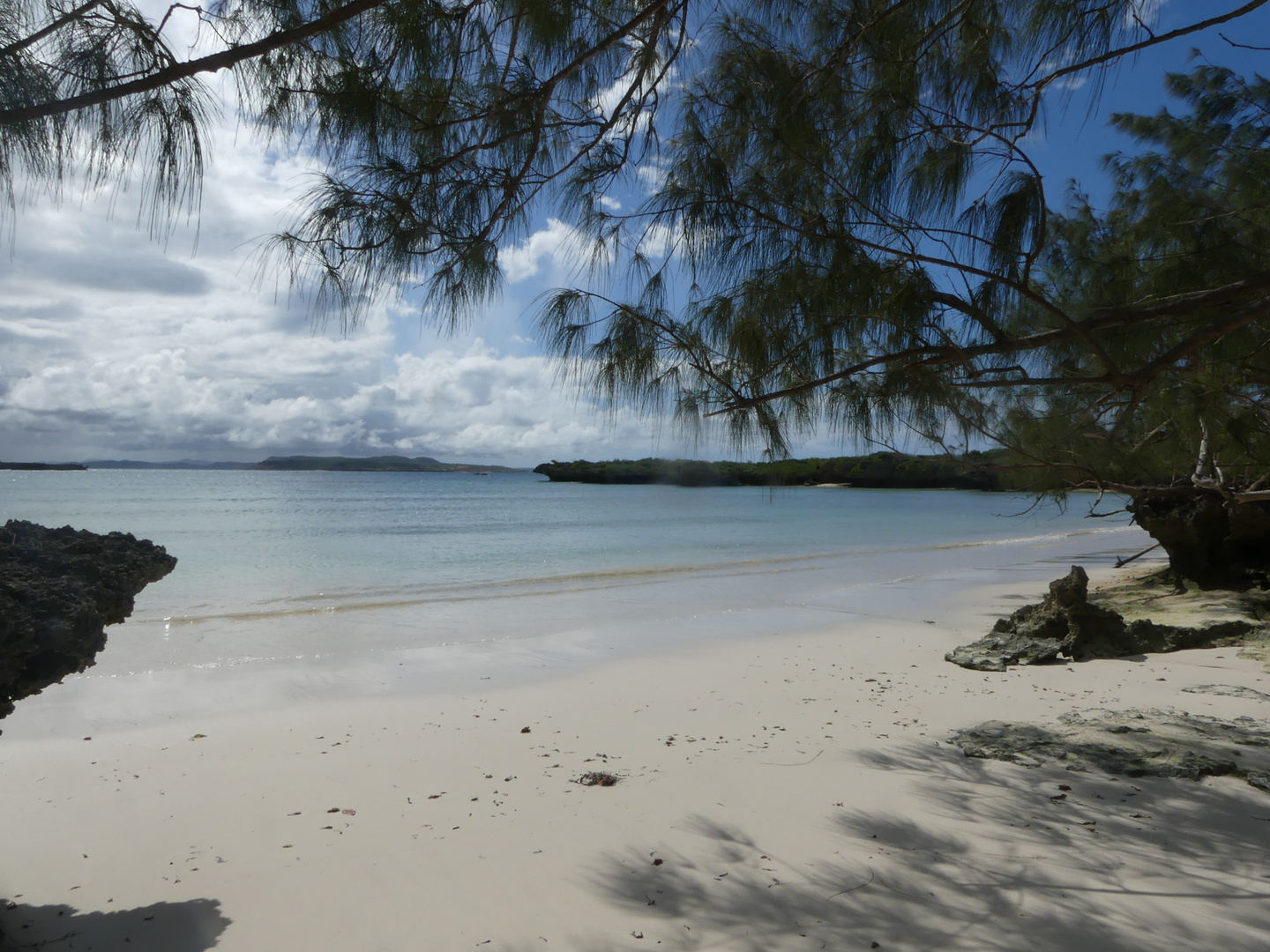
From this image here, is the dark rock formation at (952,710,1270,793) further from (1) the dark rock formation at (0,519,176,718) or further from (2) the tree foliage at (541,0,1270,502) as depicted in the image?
(1) the dark rock formation at (0,519,176,718)

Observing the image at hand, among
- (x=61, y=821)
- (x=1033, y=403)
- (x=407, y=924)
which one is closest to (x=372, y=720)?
(x=61, y=821)

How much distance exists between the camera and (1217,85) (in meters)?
3.88

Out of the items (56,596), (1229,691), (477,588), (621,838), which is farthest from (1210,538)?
(56,596)

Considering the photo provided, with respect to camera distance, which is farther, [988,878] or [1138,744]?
[1138,744]

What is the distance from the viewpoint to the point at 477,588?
12031mm

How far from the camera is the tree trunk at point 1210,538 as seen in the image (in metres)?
8.13

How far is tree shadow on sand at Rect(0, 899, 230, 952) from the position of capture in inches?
83.0

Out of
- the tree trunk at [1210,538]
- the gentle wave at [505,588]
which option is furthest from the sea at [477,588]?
the tree trunk at [1210,538]

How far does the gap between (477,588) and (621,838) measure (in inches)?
375

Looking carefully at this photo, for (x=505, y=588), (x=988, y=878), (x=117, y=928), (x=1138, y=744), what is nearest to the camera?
(x=117, y=928)

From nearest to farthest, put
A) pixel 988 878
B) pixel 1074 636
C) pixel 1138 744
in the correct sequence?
pixel 988 878 < pixel 1138 744 < pixel 1074 636

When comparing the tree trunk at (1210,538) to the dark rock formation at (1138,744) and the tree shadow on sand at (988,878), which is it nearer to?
the dark rock formation at (1138,744)

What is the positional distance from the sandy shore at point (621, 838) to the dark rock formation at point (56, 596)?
82 cm

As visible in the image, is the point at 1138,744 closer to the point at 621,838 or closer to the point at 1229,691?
the point at 1229,691
